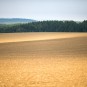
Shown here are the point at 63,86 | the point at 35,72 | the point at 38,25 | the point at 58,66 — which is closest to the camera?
the point at 63,86

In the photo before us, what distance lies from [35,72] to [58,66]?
1.93 meters

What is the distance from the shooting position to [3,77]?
36.1ft

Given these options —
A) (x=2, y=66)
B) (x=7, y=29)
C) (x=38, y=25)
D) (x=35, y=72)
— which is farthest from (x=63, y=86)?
(x=38, y=25)

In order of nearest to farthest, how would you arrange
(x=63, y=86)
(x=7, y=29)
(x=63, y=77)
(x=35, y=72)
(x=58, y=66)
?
1. (x=63, y=86)
2. (x=63, y=77)
3. (x=35, y=72)
4. (x=58, y=66)
5. (x=7, y=29)

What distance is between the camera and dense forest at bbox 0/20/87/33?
161ft

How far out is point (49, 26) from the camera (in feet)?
170

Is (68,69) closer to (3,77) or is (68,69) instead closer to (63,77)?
(63,77)

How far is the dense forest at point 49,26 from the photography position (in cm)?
4894

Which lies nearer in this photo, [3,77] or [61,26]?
[3,77]

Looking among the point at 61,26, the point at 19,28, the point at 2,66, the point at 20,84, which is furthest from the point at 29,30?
the point at 20,84

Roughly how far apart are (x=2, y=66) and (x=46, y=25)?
126 ft

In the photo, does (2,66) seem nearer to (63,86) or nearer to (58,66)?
(58,66)

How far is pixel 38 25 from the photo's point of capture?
50.8m

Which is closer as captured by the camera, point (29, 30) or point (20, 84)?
point (20, 84)
